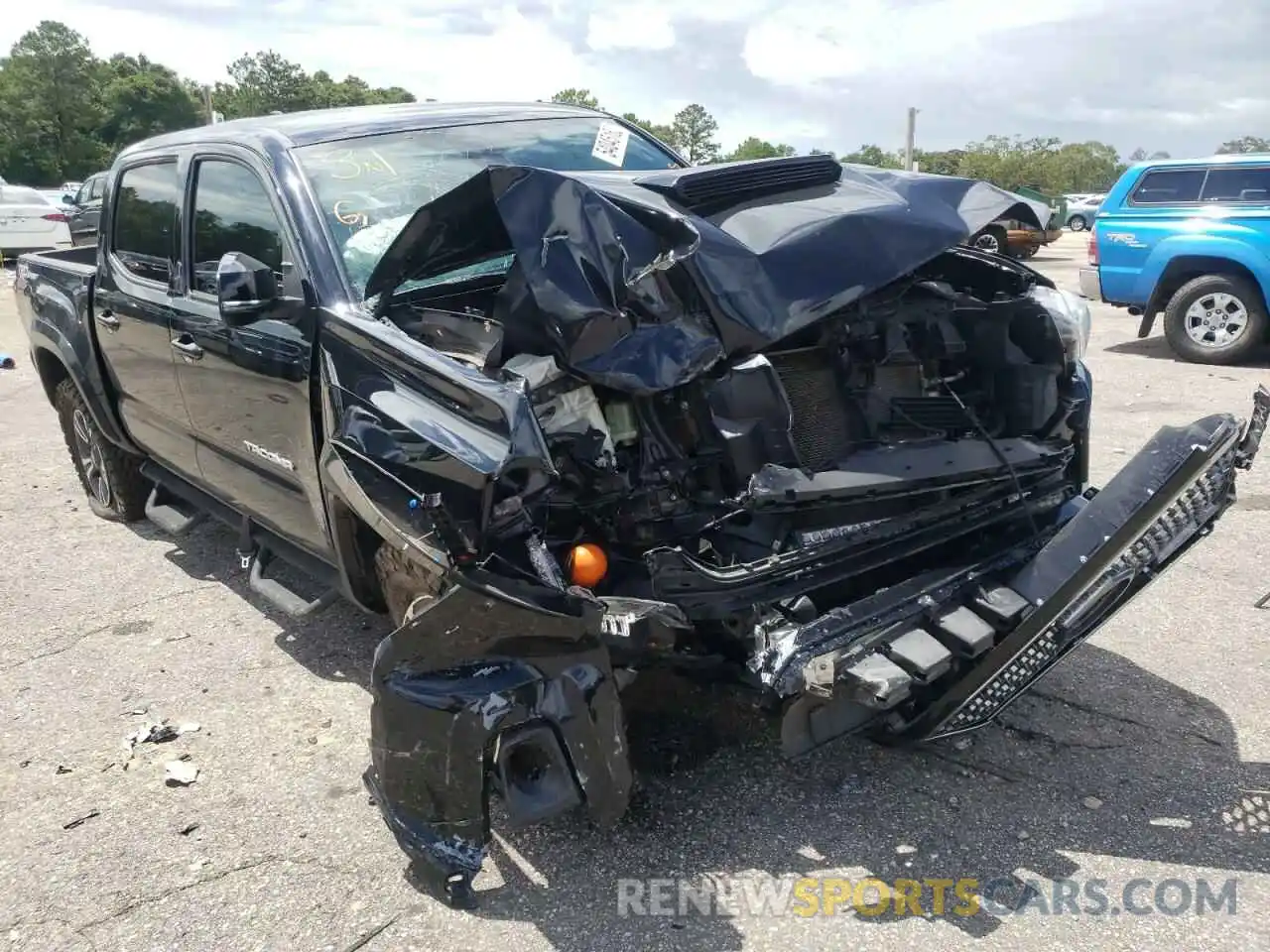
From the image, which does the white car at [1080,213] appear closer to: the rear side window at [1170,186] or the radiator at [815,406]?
the rear side window at [1170,186]

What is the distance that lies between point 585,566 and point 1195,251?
870 cm

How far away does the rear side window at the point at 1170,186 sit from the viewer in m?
9.40

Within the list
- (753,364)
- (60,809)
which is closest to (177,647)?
(60,809)

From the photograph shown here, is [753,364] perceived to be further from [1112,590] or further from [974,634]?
[1112,590]

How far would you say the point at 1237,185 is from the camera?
9125 mm

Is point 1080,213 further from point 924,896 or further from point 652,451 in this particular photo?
point 924,896

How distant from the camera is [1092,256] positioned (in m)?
10.1

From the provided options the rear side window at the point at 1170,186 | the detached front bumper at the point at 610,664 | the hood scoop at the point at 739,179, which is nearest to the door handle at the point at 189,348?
the hood scoop at the point at 739,179

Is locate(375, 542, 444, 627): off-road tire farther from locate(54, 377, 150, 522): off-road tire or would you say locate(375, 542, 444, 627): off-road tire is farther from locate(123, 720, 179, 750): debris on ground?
locate(54, 377, 150, 522): off-road tire

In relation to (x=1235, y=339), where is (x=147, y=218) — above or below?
above

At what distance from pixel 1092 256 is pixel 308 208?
889 centimetres

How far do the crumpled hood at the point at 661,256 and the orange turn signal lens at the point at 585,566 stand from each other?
0.43 metres

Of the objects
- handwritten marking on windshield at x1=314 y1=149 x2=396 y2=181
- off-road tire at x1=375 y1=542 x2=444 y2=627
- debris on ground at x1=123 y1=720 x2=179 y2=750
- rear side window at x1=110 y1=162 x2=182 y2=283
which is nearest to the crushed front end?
off-road tire at x1=375 y1=542 x2=444 y2=627

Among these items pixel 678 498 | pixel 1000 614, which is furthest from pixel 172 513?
pixel 1000 614
